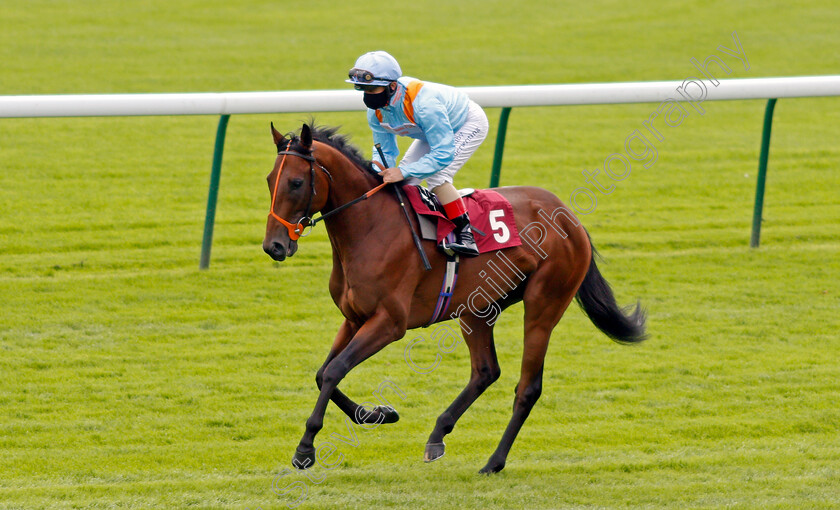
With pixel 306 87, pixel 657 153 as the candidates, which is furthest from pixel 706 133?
pixel 306 87

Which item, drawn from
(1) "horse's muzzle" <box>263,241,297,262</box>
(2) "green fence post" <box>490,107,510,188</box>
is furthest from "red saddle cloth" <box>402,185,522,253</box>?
(2) "green fence post" <box>490,107,510,188</box>

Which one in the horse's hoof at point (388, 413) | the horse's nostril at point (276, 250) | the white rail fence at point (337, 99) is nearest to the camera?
the horse's nostril at point (276, 250)

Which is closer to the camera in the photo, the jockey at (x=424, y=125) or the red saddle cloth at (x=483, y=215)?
the jockey at (x=424, y=125)

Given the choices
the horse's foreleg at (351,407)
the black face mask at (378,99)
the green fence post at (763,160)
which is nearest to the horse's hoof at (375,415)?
the horse's foreleg at (351,407)

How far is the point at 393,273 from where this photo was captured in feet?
15.8

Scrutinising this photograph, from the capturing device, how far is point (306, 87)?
13500 mm

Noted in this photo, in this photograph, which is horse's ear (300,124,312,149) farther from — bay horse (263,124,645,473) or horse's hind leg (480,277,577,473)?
horse's hind leg (480,277,577,473)

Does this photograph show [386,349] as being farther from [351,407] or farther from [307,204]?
[307,204]

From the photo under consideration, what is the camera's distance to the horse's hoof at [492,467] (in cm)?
504

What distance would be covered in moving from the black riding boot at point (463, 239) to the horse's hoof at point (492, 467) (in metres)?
0.98

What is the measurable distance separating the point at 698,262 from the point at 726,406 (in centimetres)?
273

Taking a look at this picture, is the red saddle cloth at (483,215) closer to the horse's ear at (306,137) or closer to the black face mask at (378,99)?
the black face mask at (378,99)

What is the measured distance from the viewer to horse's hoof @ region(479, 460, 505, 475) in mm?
5043

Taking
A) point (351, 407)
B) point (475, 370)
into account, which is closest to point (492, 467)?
point (475, 370)
